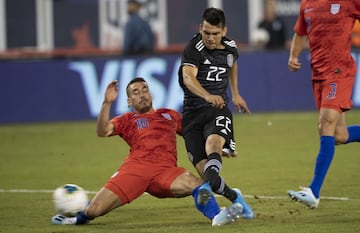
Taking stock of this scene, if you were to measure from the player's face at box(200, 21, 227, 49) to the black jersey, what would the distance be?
0.13 metres

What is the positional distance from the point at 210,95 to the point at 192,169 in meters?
4.37

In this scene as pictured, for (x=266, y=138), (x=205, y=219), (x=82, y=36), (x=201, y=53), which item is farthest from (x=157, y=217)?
(x=82, y=36)

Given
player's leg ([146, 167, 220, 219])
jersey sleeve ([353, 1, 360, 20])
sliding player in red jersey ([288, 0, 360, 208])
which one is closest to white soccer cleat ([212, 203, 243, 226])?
player's leg ([146, 167, 220, 219])

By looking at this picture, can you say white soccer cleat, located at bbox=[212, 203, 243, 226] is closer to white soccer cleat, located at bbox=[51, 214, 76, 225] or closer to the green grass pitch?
the green grass pitch

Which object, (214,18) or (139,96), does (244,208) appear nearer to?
(139,96)

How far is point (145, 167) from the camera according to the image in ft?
30.5

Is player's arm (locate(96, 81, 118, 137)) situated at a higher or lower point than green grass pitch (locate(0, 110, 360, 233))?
higher

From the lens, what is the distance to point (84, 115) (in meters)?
19.7

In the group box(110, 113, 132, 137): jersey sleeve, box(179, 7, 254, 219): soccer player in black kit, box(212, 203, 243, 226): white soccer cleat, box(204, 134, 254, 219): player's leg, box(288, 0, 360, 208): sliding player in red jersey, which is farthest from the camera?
box(288, 0, 360, 208): sliding player in red jersey

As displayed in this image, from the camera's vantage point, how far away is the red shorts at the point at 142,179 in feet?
30.0

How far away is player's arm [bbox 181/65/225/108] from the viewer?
899 centimetres

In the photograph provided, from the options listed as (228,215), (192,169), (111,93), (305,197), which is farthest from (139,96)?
(192,169)

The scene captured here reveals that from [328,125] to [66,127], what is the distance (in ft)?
33.0

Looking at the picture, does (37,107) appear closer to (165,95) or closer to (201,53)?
(165,95)
